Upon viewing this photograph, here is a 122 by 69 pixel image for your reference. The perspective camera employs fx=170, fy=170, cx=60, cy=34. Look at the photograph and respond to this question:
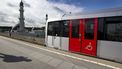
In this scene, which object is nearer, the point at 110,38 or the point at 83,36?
the point at 110,38

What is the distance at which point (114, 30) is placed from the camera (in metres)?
9.05

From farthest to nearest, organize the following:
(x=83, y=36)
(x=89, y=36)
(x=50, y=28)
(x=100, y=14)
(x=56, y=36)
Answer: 1. (x=50, y=28)
2. (x=56, y=36)
3. (x=83, y=36)
4. (x=89, y=36)
5. (x=100, y=14)

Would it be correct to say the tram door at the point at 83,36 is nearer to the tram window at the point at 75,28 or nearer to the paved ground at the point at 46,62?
the tram window at the point at 75,28

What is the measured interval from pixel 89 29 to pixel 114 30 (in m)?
1.91

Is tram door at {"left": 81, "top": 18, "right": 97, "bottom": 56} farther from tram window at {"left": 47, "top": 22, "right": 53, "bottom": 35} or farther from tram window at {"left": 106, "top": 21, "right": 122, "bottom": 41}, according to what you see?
tram window at {"left": 47, "top": 22, "right": 53, "bottom": 35}

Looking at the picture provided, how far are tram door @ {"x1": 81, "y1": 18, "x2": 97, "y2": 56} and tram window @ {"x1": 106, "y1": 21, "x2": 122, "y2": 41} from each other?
935 mm

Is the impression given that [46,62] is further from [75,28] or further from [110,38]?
[75,28]

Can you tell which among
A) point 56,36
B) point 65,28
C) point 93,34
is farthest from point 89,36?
point 56,36

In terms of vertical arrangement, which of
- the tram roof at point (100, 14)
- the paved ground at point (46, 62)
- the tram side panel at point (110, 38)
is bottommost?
the paved ground at point (46, 62)

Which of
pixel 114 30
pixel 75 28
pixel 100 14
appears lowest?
pixel 114 30

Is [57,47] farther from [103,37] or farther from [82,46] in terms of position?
[103,37]

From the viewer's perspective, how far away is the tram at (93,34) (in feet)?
29.3

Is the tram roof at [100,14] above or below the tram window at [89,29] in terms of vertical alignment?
above

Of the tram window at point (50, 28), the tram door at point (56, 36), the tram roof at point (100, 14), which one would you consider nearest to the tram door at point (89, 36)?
the tram roof at point (100, 14)
